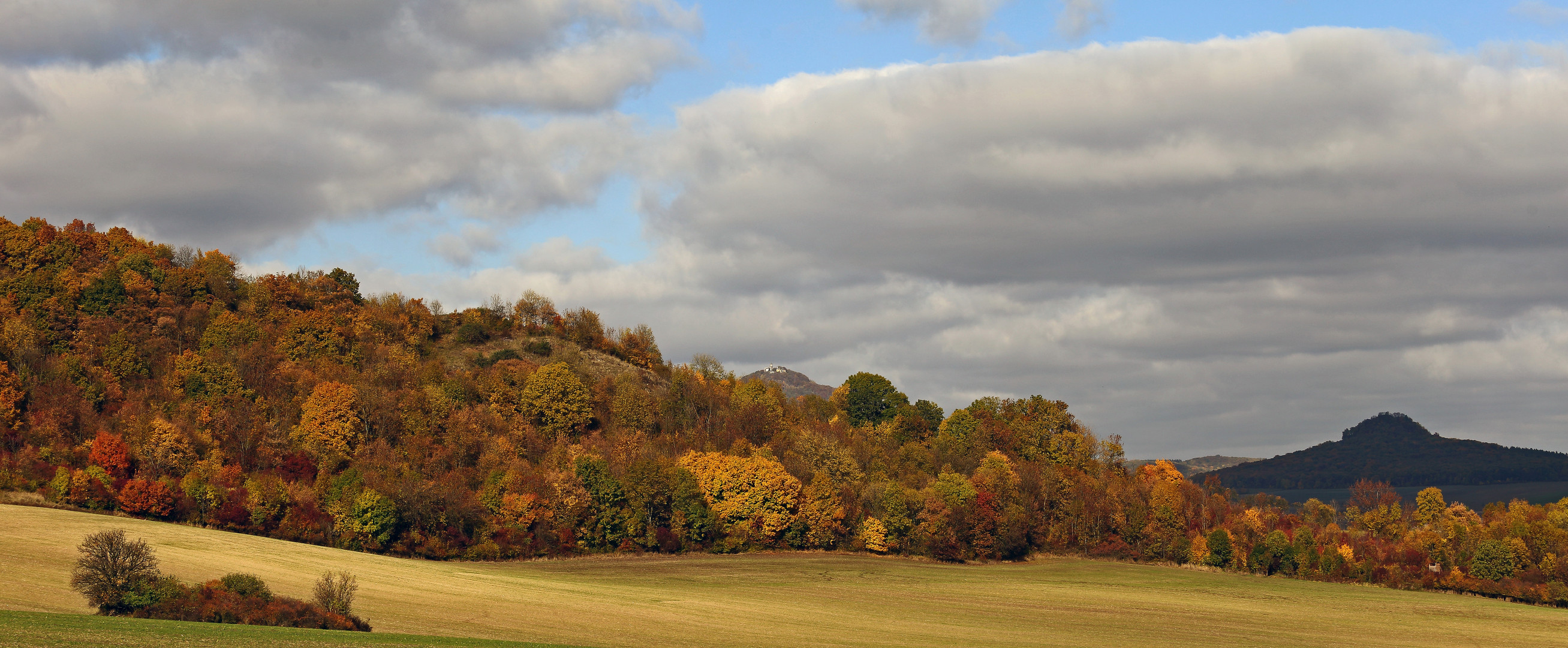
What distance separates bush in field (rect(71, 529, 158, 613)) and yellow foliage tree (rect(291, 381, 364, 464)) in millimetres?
86974

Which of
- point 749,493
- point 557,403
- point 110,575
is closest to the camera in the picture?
point 110,575

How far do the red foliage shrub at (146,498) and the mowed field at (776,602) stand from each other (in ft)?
39.2

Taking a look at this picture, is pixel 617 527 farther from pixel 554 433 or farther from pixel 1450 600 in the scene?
pixel 1450 600

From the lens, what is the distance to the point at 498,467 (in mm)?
146000

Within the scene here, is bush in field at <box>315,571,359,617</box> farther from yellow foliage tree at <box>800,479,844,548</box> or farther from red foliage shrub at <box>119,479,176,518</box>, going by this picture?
yellow foliage tree at <box>800,479,844,548</box>

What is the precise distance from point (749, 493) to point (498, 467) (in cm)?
3337

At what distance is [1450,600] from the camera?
408ft

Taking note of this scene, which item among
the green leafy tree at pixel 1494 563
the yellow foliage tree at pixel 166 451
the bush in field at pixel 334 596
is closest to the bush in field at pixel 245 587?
the bush in field at pixel 334 596

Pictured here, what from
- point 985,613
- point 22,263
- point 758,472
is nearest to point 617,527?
point 758,472

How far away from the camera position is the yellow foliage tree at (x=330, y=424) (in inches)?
5684

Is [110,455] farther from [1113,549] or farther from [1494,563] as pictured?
[1494,563]

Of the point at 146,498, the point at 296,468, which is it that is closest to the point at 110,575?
the point at 146,498

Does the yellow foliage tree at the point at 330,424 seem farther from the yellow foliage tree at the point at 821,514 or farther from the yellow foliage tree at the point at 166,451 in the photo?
the yellow foliage tree at the point at 821,514

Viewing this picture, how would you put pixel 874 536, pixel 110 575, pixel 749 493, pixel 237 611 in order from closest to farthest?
pixel 110 575
pixel 237 611
pixel 749 493
pixel 874 536
